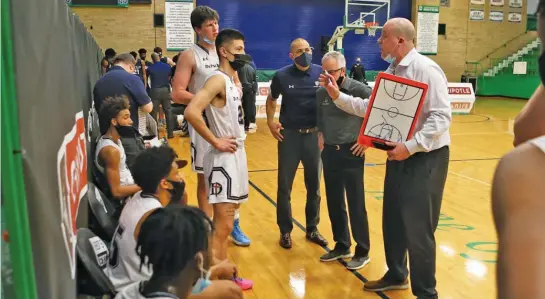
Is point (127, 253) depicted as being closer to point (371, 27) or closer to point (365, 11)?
point (371, 27)

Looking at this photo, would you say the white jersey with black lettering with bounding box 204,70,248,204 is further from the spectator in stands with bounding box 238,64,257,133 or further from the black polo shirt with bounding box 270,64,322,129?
the spectator in stands with bounding box 238,64,257,133

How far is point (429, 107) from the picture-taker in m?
3.56

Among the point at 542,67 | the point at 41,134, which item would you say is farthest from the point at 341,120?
the point at 542,67

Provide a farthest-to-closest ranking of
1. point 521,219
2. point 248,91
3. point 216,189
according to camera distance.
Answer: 1. point 248,91
2. point 216,189
3. point 521,219

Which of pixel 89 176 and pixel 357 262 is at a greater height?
pixel 89 176

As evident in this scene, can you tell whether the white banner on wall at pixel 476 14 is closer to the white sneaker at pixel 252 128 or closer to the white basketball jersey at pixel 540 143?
the white sneaker at pixel 252 128

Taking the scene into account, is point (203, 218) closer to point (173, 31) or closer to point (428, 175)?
point (428, 175)

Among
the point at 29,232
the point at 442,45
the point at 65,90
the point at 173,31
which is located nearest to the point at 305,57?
the point at 65,90

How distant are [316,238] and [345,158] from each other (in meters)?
0.99

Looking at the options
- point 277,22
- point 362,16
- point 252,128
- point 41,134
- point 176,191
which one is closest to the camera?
point 41,134

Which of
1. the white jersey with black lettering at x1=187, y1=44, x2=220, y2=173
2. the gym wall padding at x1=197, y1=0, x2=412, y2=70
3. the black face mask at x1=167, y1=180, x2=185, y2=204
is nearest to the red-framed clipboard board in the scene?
the black face mask at x1=167, y1=180, x2=185, y2=204

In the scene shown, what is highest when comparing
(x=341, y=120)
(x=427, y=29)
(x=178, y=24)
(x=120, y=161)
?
(x=178, y=24)

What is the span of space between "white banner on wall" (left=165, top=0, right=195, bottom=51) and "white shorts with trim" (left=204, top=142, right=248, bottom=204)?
54.8 ft

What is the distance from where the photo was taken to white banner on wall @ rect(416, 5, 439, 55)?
22.8 metres
